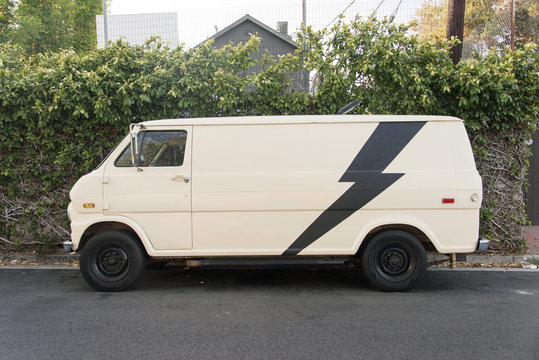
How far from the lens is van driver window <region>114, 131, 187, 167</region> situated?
18.3ft

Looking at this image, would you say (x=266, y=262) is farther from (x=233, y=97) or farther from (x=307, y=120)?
(x=233, y=97)

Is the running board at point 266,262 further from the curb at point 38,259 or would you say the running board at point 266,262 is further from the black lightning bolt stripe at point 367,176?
the curb at point 38,259

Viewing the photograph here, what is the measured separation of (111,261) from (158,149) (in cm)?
162

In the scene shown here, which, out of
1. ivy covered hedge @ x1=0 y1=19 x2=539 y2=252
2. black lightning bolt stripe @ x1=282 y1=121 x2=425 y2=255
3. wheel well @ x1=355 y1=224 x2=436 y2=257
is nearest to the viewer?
black lightning bolt stripe @ x1=282 y1=121 x2=425 y2=255

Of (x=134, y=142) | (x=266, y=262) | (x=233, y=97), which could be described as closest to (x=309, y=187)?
(x=266, y=262)

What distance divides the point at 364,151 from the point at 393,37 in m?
2.78

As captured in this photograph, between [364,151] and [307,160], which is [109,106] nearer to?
[307,160]

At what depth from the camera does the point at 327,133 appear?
560 centimetres

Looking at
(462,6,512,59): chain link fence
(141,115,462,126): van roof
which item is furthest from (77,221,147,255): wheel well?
(462,6,512,59): chain link fence

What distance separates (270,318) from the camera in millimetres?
4637

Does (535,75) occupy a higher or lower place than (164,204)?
higher

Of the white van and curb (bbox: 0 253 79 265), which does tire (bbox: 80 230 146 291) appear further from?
curb (bbox: 0 253 79 265)

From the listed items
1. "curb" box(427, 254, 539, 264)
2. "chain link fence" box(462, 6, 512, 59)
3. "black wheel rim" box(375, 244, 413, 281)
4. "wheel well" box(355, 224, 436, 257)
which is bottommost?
"curb" box(427, 254, 539, 264)

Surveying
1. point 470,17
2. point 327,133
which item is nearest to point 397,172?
point 327,133
